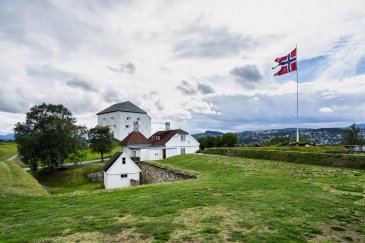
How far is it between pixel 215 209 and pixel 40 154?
4630 cm

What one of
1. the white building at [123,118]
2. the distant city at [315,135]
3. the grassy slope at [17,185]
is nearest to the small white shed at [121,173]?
the grassy slope at [17,185]

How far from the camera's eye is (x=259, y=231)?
997 centimetres

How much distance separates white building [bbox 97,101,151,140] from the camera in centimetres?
10172

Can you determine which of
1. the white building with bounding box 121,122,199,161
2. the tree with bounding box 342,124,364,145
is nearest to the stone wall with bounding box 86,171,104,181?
the white building with bounding box 121,122,199,161

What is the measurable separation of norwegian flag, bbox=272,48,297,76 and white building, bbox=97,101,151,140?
6855cm

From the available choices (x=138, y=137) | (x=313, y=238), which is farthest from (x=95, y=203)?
(x=138, y=137)

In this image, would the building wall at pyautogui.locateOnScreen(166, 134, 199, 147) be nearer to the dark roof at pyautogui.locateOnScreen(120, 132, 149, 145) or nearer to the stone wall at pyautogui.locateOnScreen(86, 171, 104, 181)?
the dark roof at pyautogui.locateOnScreen(120, 132, 149, 145)

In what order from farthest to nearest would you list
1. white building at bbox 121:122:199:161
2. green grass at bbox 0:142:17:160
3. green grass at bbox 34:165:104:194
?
green grass at bbox 0:142:17:160 → white building at bbox 121:122:199:161 → green grass at bbox 34:165:104:194

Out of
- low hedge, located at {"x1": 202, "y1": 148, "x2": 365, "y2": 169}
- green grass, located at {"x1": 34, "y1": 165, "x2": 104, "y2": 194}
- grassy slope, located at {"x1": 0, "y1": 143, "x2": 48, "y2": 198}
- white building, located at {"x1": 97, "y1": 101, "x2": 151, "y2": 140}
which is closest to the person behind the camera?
grassy slope, located at {"x1": 0, "y1": 143, "x2": 48, "y2": 198}

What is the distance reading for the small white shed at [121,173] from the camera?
140ft

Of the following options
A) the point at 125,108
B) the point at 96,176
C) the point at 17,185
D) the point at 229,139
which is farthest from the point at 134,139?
the point at 125,108

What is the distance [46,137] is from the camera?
53094 millimetres

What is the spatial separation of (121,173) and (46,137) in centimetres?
1729

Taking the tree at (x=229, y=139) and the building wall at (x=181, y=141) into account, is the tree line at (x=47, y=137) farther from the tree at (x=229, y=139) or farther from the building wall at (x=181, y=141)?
the tree at (x=229, y=139)
